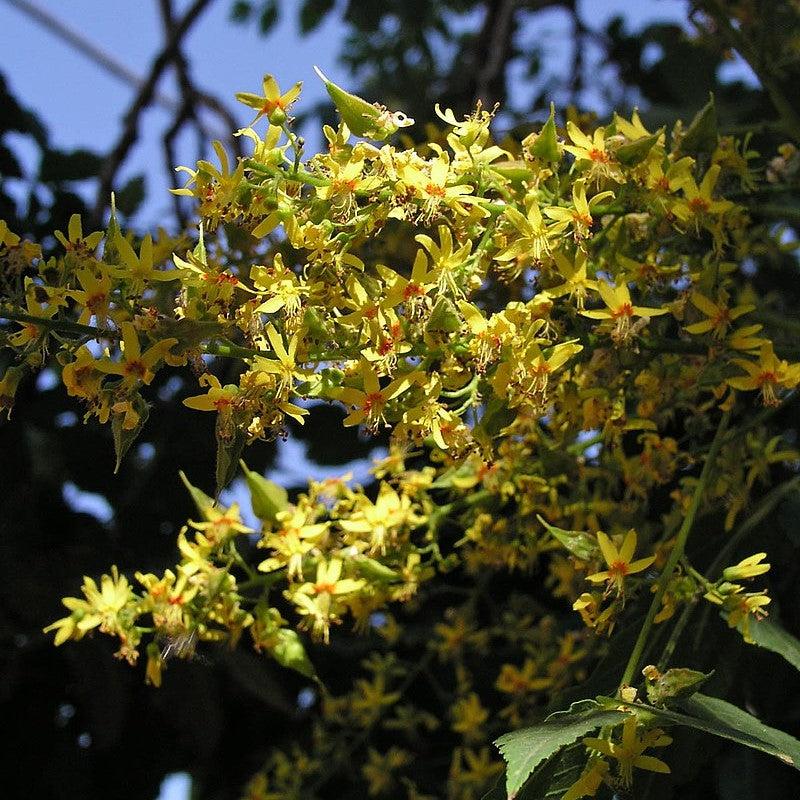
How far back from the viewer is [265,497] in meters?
1.08

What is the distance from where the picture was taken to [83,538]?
5.70 feet

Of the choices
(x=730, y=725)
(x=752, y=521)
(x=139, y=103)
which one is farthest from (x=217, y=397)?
(x=139, y=103)

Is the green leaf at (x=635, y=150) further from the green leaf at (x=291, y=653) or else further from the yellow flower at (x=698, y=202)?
the green leaf at (x=291, y=653)

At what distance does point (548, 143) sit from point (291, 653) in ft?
1.72

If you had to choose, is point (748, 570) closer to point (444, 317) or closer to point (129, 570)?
point (444, 317)

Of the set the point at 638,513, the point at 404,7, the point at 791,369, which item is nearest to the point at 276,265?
the point at 791,369

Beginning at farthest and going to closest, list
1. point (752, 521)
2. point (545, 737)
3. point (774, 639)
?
point (752, 521), point (774, 639), point (545, 737)

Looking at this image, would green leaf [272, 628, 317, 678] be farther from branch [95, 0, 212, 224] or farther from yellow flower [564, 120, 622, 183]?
branch [95, 0, 212, 224]

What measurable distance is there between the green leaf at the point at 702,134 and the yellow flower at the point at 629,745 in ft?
1.81

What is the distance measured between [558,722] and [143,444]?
1.12 m

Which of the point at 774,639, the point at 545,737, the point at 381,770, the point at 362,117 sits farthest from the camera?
the point at 381,770

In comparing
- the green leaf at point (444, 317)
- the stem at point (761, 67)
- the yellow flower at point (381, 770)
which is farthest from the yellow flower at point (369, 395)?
the yellow flower at point (381, 770)

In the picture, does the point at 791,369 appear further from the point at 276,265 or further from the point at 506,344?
the point at 276,265

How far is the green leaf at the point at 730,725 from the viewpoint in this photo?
0.80 m
